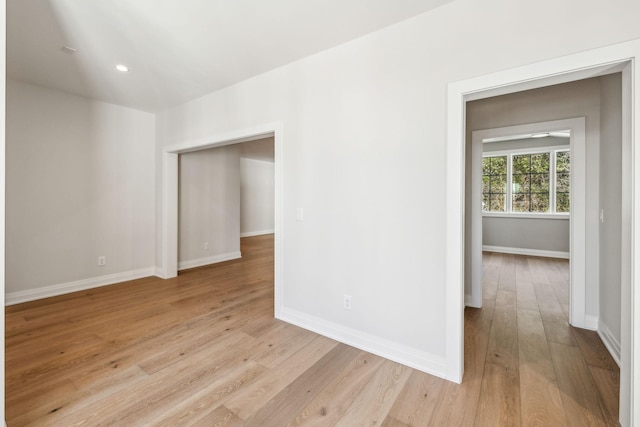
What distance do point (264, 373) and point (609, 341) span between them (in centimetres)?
280

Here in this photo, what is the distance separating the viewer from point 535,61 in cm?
172

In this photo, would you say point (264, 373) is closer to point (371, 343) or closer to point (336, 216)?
point (371, 343)

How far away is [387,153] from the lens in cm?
227


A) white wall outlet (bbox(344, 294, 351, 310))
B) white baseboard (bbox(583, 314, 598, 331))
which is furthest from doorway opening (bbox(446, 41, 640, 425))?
white baseboard (bbox(583, 314, 598, 331))

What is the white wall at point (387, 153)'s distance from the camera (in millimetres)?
1796

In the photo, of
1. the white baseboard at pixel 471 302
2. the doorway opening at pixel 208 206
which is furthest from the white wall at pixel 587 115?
the doorway opening at pixel 208 206

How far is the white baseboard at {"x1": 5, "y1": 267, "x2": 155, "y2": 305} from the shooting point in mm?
3475

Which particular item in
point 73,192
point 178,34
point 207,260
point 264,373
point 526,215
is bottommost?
point 264,373

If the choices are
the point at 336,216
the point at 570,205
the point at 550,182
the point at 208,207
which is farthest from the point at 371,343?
the point at 550,182

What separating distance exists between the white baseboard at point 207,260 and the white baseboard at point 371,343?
284 cm

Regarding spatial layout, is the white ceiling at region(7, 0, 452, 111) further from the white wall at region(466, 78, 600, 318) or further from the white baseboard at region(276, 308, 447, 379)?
the white baseboard at region(276, 308, 447, 379)

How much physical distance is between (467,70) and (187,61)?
2529 millimetres

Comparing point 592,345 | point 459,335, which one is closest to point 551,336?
point 592,345

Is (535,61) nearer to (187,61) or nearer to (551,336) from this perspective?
(551,336)
